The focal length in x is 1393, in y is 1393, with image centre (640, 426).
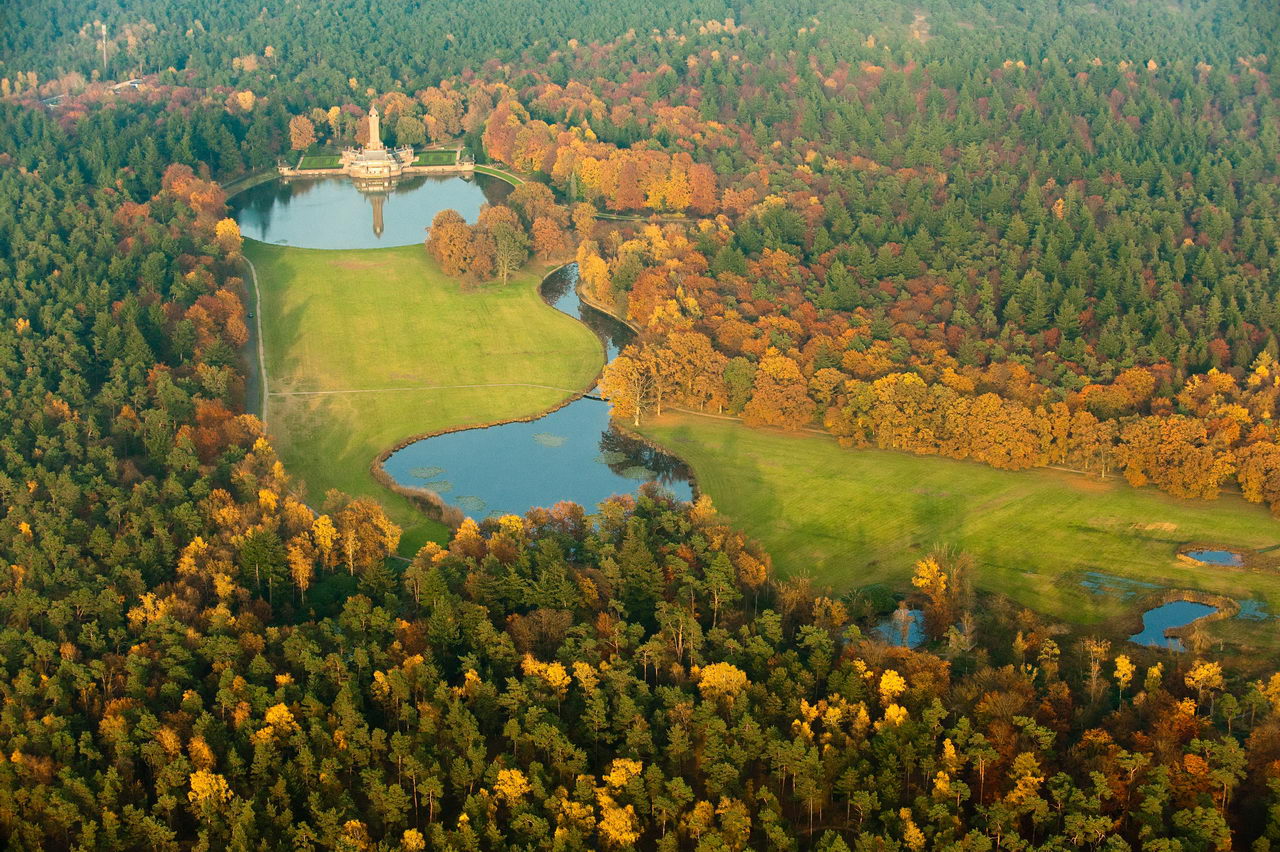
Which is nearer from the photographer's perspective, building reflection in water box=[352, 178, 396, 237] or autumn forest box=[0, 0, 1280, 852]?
autumn forest box=[0, 0, 1280, 852]

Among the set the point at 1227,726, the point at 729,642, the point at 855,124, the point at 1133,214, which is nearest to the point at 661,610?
the point at 729,642

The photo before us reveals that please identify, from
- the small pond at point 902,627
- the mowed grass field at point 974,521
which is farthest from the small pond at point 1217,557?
the small pond at point 902,627

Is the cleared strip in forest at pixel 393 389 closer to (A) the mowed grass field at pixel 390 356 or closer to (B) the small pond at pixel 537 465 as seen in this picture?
(A) the mowed grass field at pixel 390 356

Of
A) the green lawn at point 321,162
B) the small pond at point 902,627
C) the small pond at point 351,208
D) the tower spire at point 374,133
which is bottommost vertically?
the small pond at point 902,627

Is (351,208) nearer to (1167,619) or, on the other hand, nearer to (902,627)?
(902,627)

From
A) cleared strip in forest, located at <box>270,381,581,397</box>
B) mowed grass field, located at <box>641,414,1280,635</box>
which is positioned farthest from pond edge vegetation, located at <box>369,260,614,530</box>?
mowed grass field, located at <box>641,414,1280,635</box>

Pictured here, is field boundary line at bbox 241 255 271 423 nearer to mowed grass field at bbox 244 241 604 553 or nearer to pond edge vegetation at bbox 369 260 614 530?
mowed grass field at bbox 244 241 604 553

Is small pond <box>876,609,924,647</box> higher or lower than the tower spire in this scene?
lower
